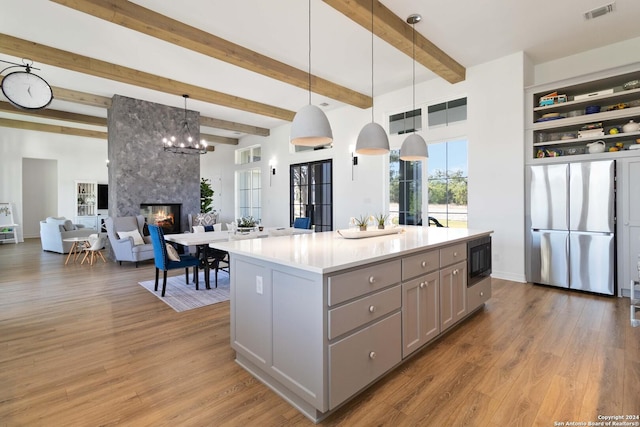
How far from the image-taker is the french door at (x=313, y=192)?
7.59 meters

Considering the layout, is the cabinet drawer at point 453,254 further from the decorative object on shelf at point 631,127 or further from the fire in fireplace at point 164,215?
the fire in fireplace at point 164,215

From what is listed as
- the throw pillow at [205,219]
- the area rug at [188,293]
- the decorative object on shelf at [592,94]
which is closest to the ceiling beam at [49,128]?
the throw pillow at [205,219]

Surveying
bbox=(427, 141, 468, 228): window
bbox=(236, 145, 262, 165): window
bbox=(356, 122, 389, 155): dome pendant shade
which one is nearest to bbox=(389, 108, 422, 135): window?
bbox=(427, 141, 468, 228): window

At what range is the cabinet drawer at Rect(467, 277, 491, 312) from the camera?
3.12 meters

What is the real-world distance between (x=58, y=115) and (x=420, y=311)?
9.03m

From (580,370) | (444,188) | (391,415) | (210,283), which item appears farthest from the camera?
(444,188)

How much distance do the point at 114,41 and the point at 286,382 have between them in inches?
188

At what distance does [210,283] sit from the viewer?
480 centimetres

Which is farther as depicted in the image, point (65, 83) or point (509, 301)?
point (65, 83)

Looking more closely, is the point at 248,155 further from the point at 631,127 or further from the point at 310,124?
the point at 631,127

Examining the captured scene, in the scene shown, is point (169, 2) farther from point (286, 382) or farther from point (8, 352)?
point (286, 382)

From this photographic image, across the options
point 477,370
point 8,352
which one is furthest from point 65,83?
point 477,370

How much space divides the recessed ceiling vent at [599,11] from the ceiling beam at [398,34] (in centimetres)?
158

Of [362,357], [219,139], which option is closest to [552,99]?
[362,357]
